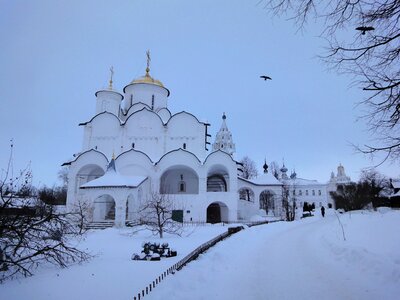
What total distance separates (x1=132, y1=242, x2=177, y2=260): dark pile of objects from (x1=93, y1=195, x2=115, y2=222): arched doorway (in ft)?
51.2

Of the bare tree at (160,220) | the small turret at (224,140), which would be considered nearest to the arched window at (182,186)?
the bare tree at (160,220)

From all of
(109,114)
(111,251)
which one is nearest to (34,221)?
(111,251)

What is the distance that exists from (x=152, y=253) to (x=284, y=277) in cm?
374

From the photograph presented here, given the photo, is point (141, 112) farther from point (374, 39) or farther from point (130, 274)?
point (374, 39)

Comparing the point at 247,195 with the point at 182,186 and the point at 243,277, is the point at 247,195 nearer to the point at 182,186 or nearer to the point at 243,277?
the point at 182,186

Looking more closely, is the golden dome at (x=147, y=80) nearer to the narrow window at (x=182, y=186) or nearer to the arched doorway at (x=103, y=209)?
the narrow window at (x=182, y=186)

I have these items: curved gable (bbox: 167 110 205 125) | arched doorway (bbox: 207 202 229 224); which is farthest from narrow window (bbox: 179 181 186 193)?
curved gable (bbox: 167 110 205 125)

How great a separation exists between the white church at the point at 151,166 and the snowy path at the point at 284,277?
47.6 feet

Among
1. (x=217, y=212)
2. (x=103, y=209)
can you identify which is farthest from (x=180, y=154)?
(x=103, y=209)

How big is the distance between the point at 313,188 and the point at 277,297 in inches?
2287

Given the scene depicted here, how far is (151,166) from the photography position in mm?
26125

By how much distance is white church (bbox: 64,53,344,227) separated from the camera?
23.9m

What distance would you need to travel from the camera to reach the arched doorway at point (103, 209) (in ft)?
78.4

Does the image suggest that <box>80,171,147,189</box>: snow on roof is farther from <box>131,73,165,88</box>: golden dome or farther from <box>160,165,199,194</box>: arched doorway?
<box>131,73,165,88</box>: golden dome
